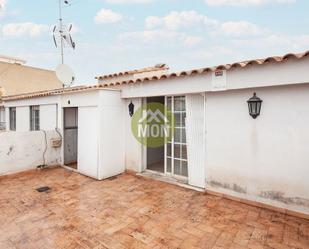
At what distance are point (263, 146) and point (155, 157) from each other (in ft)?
16.6

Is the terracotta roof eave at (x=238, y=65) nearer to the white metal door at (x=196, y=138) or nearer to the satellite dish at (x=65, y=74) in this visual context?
the white metal door at (x=196, y=138)

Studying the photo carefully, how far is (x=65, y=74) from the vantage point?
390 inches

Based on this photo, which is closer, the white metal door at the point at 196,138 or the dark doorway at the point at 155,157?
the white metal door at the point at 196,138

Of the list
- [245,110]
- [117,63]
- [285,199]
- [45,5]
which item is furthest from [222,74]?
[117,63]

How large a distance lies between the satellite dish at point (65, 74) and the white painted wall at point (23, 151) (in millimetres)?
2670

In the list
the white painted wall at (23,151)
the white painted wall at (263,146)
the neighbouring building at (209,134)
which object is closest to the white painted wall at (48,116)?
the neighbouring building at (209,134)

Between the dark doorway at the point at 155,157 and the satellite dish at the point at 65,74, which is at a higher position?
the satellite dish at the point at 65,74

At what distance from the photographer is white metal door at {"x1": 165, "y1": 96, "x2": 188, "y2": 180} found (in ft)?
22.3

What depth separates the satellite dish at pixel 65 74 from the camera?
385 inches

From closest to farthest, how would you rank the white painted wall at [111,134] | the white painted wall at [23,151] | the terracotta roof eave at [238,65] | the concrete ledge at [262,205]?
1. the terracotta roof eave at [238,65]
2. the concrete ledge at [262,205]
3. the white painted wall at [111,134]
4. the white painted wall at [23,151]

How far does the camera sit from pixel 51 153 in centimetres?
894

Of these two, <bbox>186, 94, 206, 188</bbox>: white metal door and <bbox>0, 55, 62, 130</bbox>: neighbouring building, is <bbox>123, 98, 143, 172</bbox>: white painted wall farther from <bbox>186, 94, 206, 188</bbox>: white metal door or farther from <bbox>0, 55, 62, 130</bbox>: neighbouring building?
<bbox>0, 55, 62, 130</bbox>: neighbouring building

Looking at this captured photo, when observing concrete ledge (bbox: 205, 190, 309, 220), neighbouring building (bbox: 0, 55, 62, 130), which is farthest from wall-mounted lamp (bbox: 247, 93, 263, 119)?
neighbouring building (bbox: 0, 55, 62, 130)

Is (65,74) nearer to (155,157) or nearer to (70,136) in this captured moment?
(70,136)
